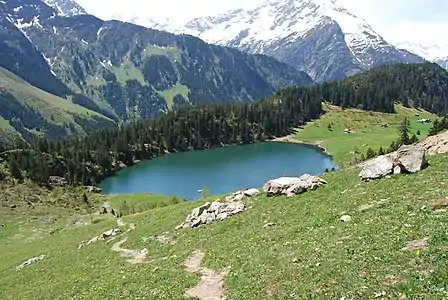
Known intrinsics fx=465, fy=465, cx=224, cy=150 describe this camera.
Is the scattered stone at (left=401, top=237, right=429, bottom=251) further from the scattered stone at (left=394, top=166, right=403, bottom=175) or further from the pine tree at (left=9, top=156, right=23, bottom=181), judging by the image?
the pine tree at (left=9, top=156, right=23, bottom=181)

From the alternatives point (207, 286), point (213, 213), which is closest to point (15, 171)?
point (213, 213)

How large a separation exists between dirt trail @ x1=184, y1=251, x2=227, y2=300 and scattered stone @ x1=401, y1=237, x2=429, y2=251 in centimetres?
971

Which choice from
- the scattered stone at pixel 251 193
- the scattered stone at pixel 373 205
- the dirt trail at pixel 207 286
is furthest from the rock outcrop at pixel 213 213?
the scattered stone at pixel 373 205

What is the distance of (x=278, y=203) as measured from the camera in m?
40.5

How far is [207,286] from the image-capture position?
27.2 metres

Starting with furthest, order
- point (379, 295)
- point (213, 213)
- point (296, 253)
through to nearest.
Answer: point (213, 213) → point (296, 253) → point (379, 295)

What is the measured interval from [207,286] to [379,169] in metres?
19.1

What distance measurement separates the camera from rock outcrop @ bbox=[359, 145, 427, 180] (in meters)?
37.2

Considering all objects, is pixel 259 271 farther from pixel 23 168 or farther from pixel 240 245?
pixel 23 168

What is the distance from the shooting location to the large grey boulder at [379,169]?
3803cm

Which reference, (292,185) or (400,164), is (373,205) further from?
(292,185)

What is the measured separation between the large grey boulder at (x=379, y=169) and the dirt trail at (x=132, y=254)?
19823mm

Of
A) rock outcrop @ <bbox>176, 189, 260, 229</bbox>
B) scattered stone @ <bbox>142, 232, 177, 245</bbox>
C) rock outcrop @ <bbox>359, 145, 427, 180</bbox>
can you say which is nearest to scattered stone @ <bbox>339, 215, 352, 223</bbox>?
rock outcrop @ <bbox>359, 145, 427, 180</bbox>

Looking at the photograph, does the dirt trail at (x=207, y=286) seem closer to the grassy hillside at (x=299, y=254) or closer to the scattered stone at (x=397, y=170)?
the grassy hillside at (x=299, y=254)
